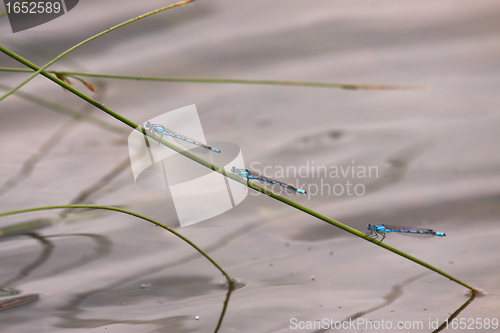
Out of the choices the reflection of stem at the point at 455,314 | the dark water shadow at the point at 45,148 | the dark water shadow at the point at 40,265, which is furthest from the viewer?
the dark water shadow at the point at 45,148

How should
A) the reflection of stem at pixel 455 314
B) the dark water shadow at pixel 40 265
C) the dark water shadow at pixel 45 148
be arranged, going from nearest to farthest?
the reflection of stem at pixel 455 314 → the dark water shadow at pixel 40 265 → the dark water shadow at pixel 45 148

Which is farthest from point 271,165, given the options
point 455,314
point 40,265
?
→ point 40,265

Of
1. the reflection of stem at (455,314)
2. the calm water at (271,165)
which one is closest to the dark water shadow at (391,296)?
the calm water at (271,165)

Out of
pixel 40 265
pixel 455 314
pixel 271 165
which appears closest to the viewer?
pixel 455 314

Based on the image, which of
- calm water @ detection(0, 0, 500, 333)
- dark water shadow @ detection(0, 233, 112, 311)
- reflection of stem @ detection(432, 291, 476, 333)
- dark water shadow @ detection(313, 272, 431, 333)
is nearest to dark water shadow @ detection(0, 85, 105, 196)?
calm water @ detection(0, 0, 500, 333)

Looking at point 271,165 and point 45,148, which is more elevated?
point 45,148

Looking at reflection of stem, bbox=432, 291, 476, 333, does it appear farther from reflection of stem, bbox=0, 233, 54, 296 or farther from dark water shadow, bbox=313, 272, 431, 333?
reflection of stem, bbox=0, 233, 54, 296

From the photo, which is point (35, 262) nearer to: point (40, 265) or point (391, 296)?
point (40, 265)

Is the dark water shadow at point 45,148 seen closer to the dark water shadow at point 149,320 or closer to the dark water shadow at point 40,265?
the dark water shadow at point 40,265

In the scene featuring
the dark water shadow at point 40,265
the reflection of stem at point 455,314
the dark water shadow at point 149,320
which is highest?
the dark water shadow at point 40,265

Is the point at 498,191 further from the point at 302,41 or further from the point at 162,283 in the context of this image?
the point at 162,283
